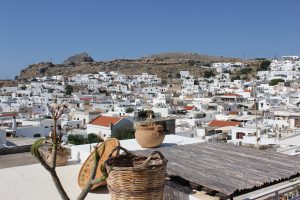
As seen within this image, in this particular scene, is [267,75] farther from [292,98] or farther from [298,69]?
[292,98]

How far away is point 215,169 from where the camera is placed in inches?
197

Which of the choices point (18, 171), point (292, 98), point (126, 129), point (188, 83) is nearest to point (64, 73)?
point (188, 83)

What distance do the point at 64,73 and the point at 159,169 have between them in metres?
128

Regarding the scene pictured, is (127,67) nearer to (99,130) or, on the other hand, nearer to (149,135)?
(99,130)

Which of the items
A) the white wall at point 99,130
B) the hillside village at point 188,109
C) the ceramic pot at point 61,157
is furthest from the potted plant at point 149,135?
the white wall at point 99,130

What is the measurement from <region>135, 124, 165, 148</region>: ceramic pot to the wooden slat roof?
1.66ft

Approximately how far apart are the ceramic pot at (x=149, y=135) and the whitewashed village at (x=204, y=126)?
6.2 inches

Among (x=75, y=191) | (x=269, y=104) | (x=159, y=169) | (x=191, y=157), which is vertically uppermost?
(x=159, y=169)

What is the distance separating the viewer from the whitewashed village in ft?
15.7

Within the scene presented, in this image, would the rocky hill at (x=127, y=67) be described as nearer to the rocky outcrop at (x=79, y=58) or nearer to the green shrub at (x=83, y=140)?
the rocky outcrop at (x=79, y=58)

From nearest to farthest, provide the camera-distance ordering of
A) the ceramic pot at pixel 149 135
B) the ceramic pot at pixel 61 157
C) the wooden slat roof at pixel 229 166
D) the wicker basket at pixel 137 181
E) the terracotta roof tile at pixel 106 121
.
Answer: the wicker basket at pixel 137 181 < the wooden slat roof at pixel 229 166 < the ceramic pot at pixel 149 135 < the ceramic pot at pixel 61 157 < the terracotta roof tile at pixel 106 121

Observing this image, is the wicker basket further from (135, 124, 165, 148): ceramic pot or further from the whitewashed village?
(135, 124, 165, 148): ceramic pot

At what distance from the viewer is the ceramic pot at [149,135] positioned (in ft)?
22.5

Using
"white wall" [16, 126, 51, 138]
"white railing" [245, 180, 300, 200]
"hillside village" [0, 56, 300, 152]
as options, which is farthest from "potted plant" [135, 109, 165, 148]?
"white wall" [16, 126, 51, 138]
